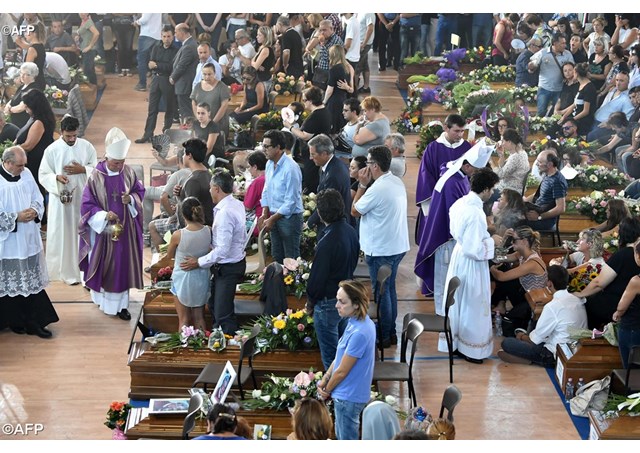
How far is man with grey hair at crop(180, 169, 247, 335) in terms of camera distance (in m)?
8.16

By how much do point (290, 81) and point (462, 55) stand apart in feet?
10.3

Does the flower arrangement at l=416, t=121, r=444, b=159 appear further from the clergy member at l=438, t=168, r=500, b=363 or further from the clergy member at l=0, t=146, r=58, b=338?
the clergy member at l=0, t=146, r=58, b=338

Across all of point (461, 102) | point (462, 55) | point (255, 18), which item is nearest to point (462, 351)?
point (461, 102)

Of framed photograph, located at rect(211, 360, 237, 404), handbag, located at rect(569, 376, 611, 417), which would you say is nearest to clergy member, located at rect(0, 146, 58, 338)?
framed photograph, located at rect(211, 360, 237, 404)

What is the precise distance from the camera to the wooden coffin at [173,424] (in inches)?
281

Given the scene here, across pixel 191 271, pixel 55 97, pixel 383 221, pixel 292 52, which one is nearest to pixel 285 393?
pixel 191 271

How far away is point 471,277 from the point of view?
843 centimetres

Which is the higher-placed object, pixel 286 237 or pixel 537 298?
pixel 286 237

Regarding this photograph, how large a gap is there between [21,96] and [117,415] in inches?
224

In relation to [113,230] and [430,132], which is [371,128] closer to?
[430,132]

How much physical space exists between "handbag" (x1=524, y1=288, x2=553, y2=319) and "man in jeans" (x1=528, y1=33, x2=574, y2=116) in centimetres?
524

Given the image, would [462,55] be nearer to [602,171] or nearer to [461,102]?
[461,102]

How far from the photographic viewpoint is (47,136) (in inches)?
413

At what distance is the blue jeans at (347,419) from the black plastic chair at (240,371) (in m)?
0.86
